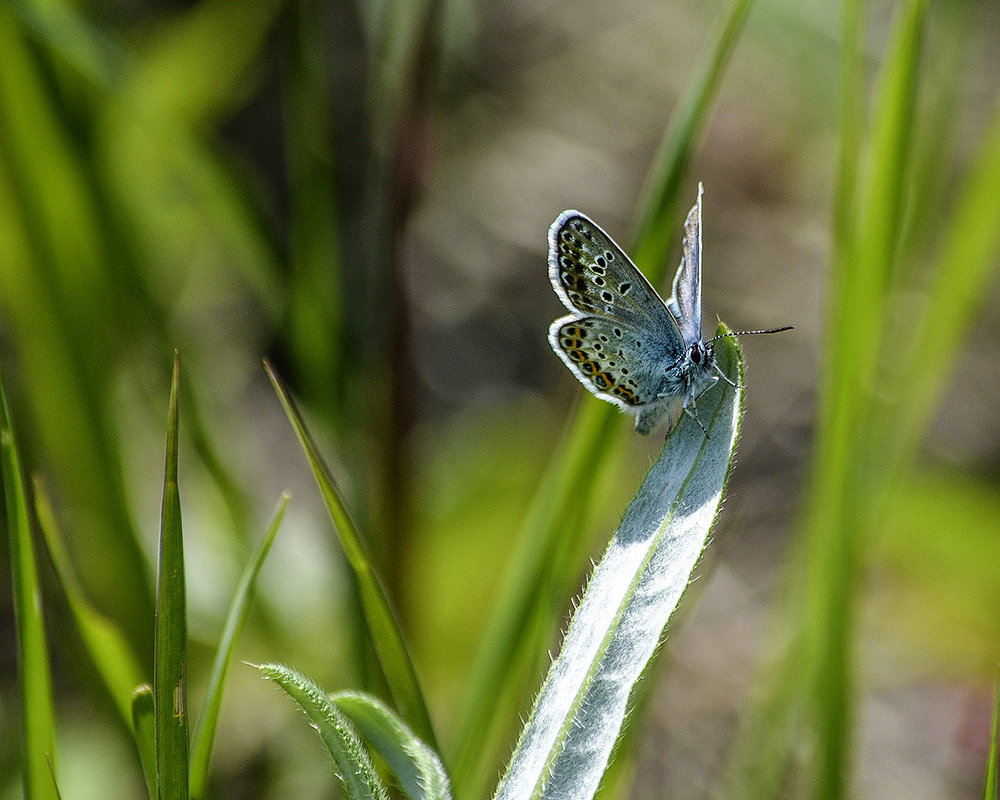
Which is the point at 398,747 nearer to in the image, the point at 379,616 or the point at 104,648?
the point at 379,616

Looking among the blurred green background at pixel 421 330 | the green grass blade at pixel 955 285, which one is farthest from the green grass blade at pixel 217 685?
the green grass blade at pixel 955 285

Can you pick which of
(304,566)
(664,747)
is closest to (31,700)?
(304,566)

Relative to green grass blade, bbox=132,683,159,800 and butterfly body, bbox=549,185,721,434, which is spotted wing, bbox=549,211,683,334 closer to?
butterfly body, bbox=549,185,721,434

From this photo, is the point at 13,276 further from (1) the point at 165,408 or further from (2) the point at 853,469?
(2) the point at 853,469

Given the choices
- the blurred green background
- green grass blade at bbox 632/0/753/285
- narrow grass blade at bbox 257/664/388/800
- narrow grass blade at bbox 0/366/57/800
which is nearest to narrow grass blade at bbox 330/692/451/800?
narrow grass blade at bbox 257/664/388/800

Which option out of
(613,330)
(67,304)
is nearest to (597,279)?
(613,330)
